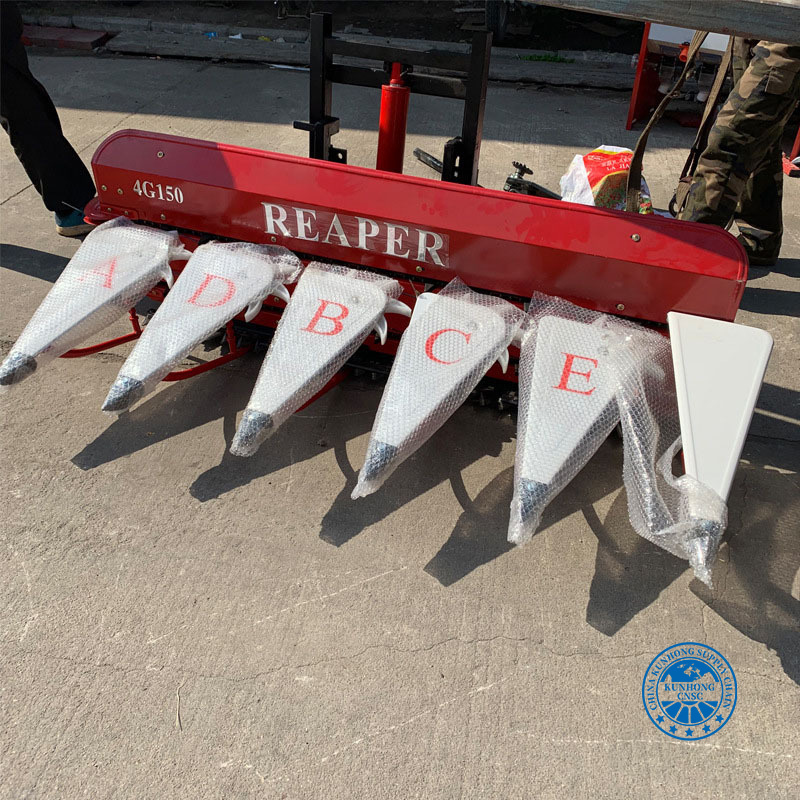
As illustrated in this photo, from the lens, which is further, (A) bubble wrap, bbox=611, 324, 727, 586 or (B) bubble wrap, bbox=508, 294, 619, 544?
(B) bubble wrap, bbox=508, 294, 619, 544

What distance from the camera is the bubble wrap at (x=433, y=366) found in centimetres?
234

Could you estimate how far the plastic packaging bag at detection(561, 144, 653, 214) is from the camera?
150 inches

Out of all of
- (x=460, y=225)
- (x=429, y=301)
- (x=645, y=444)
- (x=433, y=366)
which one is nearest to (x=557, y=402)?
(x=645, y=444)

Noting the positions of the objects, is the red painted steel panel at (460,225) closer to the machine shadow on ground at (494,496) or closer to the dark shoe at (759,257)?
the machine shadow on ground at (494,496)

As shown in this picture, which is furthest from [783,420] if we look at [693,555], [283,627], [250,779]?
[250,779]

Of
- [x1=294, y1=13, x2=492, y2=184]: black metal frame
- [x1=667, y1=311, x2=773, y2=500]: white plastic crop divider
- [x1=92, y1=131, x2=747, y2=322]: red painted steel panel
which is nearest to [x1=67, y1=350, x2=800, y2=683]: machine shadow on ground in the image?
[x1=667, y1=311, x2=773, y2=500]: white plastic crop divider

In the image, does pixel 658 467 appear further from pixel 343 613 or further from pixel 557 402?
pixel 343 613

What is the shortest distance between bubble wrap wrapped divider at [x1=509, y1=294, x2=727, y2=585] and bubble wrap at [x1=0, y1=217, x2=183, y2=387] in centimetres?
152

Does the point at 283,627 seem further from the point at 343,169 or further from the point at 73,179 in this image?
the point at 73,179

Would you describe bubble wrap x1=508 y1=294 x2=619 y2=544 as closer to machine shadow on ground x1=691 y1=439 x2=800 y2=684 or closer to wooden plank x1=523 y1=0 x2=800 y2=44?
machine shadow on ground x1=691 y1=439 x2=800 y2=684

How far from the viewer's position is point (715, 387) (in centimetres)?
233

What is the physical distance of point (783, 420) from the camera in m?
3.16

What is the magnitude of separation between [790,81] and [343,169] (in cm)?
224

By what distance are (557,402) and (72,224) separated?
3280 millimetres
